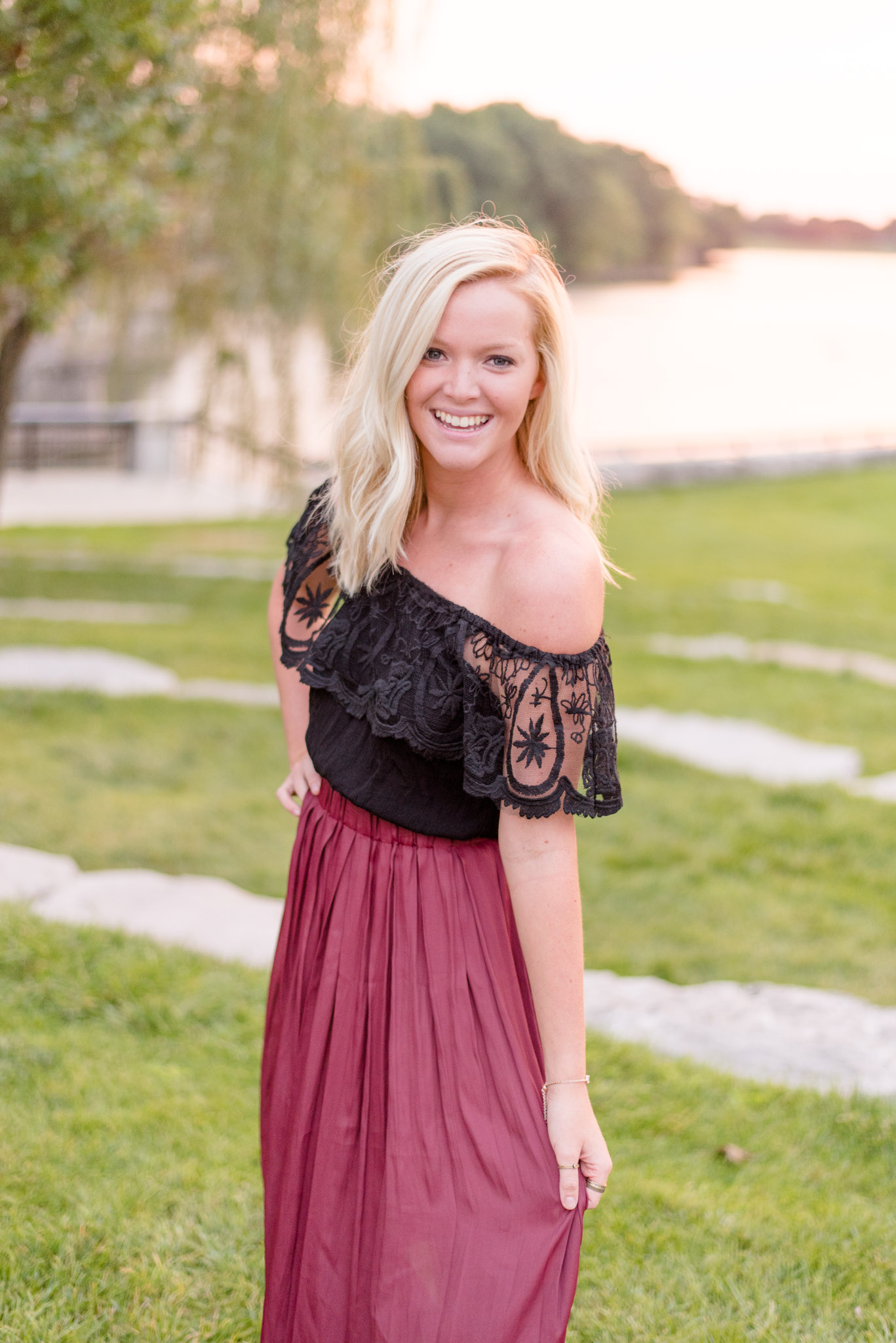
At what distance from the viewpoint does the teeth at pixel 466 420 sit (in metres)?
1.62

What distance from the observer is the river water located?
63.3 feet

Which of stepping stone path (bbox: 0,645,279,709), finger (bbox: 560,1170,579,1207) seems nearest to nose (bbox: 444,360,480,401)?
finger (bbox: 560,1170,579,1207)

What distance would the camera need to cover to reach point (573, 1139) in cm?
158

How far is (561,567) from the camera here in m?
1.52

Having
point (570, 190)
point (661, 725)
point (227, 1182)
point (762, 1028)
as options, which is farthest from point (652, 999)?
point (570, 190)

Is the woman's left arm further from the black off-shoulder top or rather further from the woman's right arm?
the woman's right arm

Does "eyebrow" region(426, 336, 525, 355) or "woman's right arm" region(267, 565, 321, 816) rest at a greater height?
"eyebrow" region(426, 336, 525, 355)

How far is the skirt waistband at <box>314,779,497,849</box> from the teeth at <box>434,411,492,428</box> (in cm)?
56

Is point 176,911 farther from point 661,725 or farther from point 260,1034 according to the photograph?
point 661,725

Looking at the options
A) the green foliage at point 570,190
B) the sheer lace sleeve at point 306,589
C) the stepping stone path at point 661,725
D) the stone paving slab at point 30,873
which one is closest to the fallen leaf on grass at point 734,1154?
the sheer lace sleeve at point 306,589

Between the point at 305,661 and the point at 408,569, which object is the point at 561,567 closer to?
the point at 408,569

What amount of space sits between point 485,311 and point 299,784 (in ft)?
2.75

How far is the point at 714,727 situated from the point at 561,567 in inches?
191

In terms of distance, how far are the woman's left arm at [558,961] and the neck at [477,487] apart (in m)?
0.43
